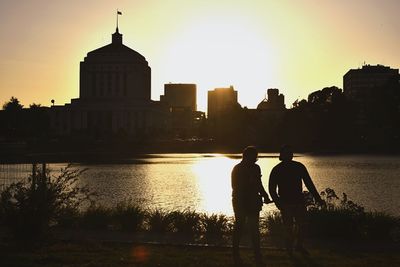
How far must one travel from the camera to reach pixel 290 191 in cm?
1477

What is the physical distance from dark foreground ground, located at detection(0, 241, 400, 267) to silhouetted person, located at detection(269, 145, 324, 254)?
699 mm

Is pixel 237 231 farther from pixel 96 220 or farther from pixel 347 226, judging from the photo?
pixel 96 220

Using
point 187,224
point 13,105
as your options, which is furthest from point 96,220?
point 13,105

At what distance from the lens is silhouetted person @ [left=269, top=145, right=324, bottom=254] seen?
14.8 metres

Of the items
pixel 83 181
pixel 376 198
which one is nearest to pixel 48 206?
pixel 376 198

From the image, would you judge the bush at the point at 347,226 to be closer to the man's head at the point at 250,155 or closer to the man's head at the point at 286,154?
the man's head at the point at 286,154

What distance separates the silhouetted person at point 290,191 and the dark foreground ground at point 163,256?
2.29 ft

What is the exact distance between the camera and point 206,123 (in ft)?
562

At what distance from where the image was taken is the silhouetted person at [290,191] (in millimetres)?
14758

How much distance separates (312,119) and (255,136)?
37.9 ft

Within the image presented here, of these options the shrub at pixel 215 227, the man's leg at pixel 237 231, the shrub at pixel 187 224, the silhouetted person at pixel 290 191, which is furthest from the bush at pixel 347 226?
the man's leg at pixel 237 231

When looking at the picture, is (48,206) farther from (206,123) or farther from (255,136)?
(206,123)

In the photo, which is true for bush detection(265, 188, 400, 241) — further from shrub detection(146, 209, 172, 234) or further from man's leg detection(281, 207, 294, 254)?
shrub detection(146, 209, 172, 234)

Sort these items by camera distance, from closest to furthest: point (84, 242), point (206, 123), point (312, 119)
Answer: point (84, 242) < point (312, 119) < point (206, 123)
